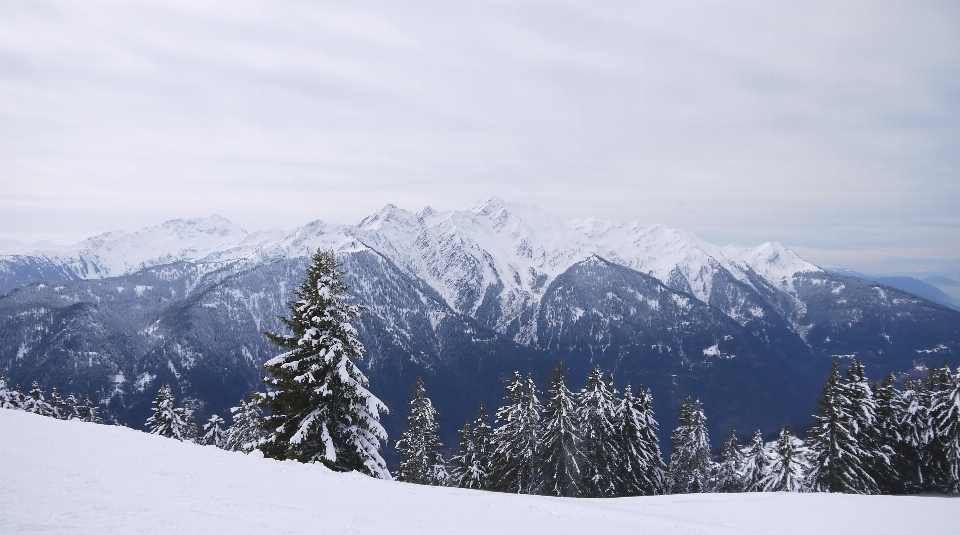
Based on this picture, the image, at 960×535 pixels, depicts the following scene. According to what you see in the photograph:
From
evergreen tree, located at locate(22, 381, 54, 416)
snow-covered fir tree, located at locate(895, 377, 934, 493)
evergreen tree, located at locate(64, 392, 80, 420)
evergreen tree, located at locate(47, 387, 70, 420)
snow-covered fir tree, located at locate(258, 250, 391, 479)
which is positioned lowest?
evergreen tree, located at locate(64, 392, 80, 420)

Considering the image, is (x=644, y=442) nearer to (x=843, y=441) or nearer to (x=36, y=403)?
(x=843, y=441)

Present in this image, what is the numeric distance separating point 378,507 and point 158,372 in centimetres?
22608

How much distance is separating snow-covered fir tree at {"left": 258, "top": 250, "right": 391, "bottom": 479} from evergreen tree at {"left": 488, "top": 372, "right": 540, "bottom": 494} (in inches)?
653

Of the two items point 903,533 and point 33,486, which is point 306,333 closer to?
point 33,486

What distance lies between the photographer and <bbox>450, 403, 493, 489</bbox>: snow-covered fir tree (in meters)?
37.7

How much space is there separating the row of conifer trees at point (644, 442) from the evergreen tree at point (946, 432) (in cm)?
6

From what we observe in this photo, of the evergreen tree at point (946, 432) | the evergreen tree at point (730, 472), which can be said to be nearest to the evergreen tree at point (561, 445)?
the evergreen tree at point (730, 472)

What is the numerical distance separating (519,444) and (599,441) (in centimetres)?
562

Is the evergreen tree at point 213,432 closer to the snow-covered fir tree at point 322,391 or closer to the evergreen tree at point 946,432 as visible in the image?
the snow-covered fir tree at point 322,391

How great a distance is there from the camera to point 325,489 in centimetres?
1003

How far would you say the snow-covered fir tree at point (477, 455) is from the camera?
37688 mm

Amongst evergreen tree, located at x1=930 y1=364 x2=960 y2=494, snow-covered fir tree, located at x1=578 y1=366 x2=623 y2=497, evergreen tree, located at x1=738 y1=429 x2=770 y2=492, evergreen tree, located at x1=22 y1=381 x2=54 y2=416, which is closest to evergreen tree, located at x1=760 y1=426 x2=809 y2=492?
evergreen tree, located at x1=738 y1=429 x2=770 y2=492

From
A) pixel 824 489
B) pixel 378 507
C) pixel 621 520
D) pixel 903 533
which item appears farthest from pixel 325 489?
pixel 824 489

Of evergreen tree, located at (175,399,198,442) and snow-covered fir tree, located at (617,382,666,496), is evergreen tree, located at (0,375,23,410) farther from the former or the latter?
snow-covered fir tree, located at (617,382,666,496)
